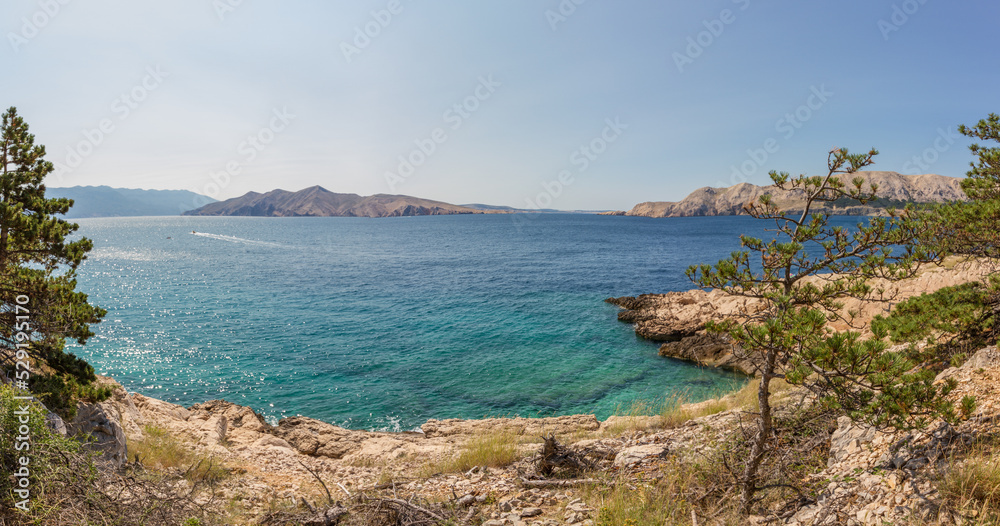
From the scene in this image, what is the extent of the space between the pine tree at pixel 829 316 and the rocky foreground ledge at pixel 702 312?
11738 millimetres

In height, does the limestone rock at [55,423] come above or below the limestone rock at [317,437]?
above

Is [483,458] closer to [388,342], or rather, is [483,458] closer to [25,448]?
A: [25,448]

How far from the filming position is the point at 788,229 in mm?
4840

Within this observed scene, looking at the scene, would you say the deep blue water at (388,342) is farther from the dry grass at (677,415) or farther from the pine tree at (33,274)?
the pine tree at (33,274)

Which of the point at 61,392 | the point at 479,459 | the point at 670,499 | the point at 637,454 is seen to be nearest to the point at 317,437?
the point at 61,392

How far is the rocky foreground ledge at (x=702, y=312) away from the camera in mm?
18578

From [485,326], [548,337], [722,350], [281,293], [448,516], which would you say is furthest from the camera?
[281,293]

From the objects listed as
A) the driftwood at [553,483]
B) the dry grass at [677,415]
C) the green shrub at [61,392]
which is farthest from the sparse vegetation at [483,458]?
the green shrub at [61,392]

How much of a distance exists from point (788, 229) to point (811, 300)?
86 cm

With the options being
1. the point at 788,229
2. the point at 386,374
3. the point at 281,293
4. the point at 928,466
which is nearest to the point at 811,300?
the point at 788,229

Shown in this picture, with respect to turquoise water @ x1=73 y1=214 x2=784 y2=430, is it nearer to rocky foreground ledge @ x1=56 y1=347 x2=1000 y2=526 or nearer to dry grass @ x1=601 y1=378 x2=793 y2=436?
dry grass @ x1=601 y1=378 x2=793 y2=436

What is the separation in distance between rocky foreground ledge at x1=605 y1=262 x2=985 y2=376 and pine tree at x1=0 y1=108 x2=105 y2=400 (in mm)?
17831

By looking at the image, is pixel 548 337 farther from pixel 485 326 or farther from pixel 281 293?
pixel 281 293

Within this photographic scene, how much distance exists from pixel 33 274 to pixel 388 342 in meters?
18.2
